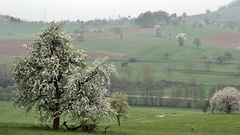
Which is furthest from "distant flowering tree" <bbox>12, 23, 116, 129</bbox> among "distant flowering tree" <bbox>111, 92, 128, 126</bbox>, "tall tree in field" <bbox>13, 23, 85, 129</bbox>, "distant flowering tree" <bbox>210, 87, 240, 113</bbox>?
"distant flowering tree" <bbox>210, 87, 240, 113</bbox>

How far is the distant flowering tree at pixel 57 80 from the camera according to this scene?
4712cm

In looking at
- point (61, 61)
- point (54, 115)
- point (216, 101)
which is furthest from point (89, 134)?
point (216, 101)

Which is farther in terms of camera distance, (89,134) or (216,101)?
(216,101)

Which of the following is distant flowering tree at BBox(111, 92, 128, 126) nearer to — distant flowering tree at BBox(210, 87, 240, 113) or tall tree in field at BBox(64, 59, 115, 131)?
tall tree in field at BBox(64, 59, 115, 131)

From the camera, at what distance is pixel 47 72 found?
47406 mm

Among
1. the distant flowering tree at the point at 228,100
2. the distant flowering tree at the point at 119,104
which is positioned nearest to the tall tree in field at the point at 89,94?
the distant flowering tree at the point at 119,104

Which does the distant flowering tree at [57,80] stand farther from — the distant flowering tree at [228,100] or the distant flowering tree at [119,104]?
the distant flowering tree at [228,100]

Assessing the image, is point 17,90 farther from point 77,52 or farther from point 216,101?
point 216,101

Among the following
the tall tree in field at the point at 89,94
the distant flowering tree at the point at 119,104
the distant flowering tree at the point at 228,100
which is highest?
the tall tree in field at the point at 89,94

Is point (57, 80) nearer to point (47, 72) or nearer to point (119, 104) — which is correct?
point (47, 72)

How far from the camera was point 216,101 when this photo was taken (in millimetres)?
115438

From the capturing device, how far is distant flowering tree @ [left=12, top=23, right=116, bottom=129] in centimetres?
4712

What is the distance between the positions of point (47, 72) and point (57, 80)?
1905 mm

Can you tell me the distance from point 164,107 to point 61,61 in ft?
416
